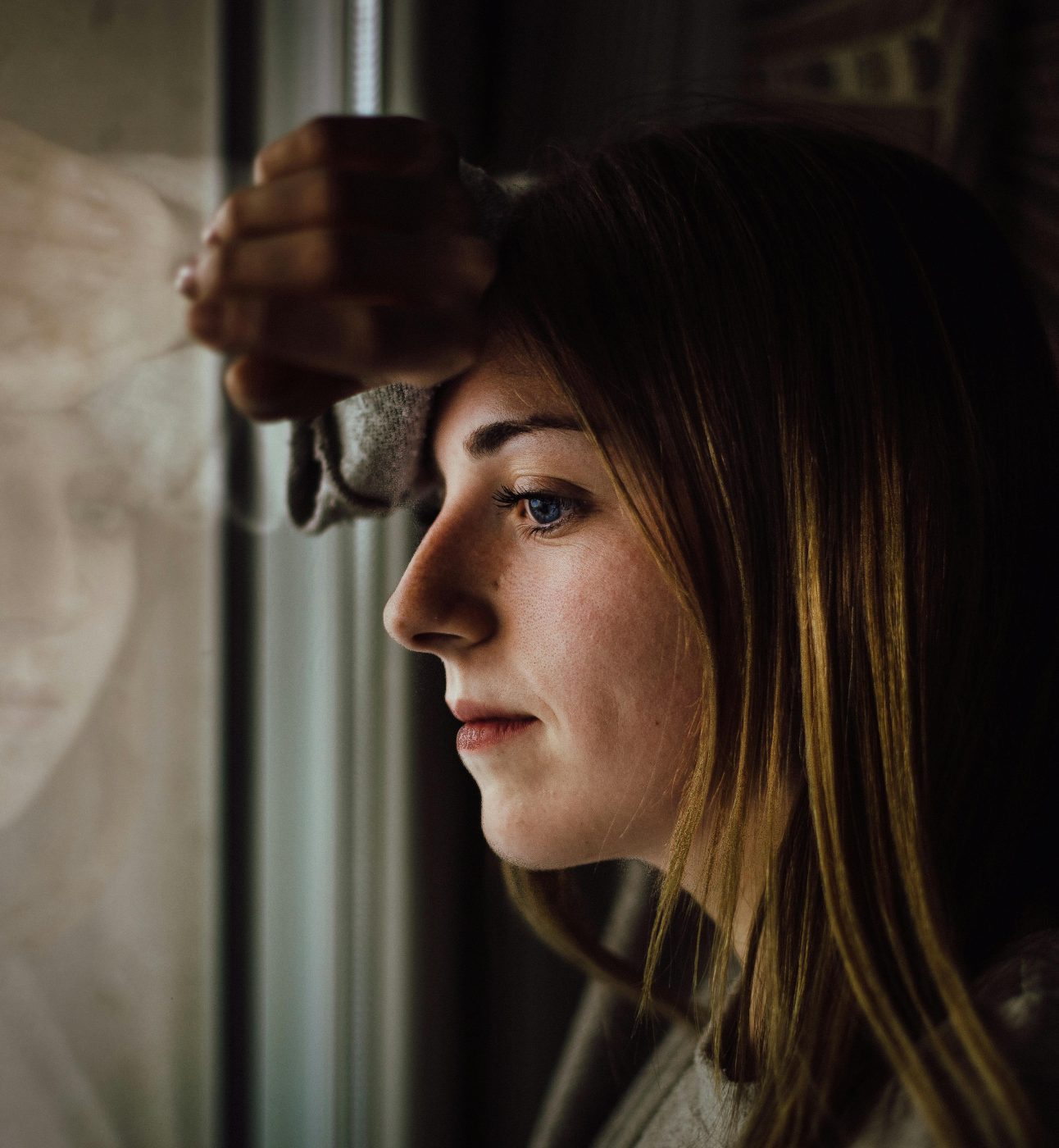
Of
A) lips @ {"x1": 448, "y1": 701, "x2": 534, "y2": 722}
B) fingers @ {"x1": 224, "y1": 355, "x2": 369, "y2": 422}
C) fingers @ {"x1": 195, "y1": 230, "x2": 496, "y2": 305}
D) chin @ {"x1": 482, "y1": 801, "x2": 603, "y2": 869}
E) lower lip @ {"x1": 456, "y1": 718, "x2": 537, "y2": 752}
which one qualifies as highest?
fingers @ {"x1": 195, "y1": 230, "x2": 496, "y2": 305}

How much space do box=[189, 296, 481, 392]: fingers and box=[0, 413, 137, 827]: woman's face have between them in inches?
7.9

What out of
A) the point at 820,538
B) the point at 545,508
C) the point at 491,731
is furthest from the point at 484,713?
the point at 820,538

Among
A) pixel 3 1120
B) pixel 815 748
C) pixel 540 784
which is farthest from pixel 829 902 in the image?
pixel 3 1120

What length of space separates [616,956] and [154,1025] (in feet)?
1.64

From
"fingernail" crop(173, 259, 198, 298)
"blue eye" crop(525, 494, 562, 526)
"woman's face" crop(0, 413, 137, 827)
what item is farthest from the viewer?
"blue eye" crop(525, 494, 562, 526)

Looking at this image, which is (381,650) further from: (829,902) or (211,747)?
(829,902)

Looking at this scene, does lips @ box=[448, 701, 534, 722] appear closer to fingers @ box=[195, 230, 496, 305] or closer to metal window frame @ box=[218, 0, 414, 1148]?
metal window frame @ box=[218, 0, 414, 1148]

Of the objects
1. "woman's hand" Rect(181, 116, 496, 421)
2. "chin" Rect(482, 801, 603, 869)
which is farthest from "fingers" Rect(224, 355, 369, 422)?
"chin" Rect(482, 801, 603, 869)

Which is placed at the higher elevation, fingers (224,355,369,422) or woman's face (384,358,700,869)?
fingers (224,355,369,422)

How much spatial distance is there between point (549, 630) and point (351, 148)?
34 cm

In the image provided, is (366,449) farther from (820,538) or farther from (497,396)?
(820,538)

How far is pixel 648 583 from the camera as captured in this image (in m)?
0.66

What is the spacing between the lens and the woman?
622 millimetres

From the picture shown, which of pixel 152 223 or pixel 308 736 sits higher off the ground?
pixel 152 223
